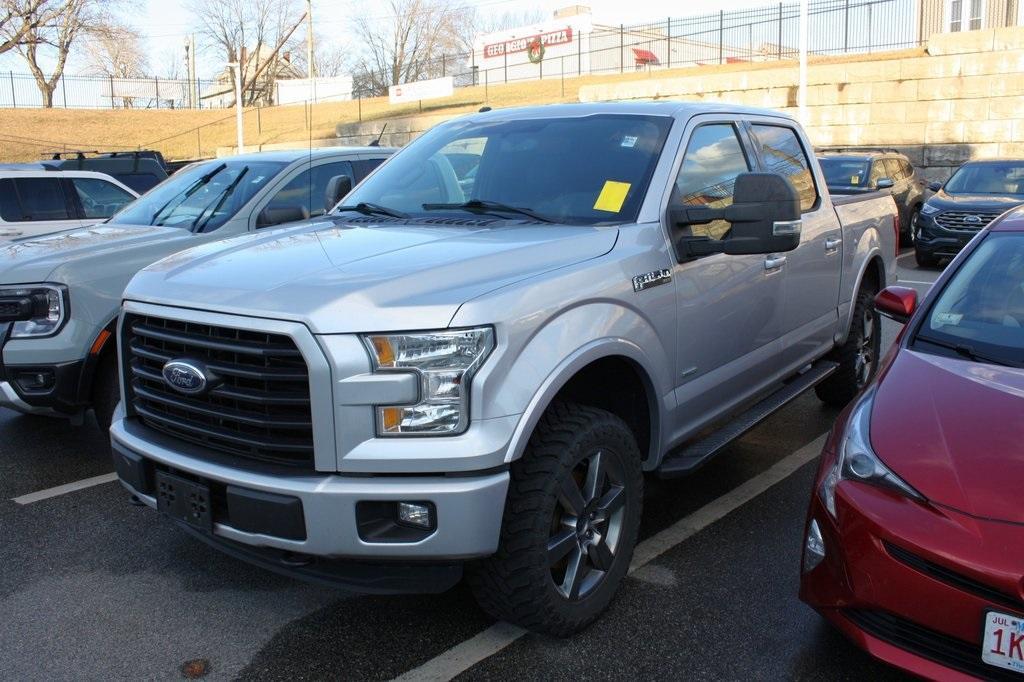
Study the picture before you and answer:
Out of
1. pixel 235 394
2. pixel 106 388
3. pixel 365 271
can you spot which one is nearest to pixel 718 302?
pixel 365 271

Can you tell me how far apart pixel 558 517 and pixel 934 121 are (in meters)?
23.1

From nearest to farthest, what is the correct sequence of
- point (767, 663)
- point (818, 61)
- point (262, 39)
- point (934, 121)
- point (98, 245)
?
point (767, 663)
point (98, 245)
point (934, 121)
point (818, 61)
point (262, 39)

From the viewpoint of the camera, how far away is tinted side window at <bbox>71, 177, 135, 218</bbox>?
438 inches

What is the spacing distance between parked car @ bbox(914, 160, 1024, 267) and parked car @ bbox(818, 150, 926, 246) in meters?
1.24

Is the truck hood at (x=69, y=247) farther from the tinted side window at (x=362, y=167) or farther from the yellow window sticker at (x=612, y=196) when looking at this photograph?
the yellow window sticker at (x=612, y=196)

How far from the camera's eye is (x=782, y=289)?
4.85m

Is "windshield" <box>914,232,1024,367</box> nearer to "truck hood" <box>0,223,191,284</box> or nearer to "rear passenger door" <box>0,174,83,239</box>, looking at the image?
"truck hood" <box>0,223,191,284</box>

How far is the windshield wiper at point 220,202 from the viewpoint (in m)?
6.12

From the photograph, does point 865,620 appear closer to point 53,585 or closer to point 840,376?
point 53,585

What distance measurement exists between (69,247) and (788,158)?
4.26 metres

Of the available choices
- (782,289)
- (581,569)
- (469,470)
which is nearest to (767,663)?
(581,569)

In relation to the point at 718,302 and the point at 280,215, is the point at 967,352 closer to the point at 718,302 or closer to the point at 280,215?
the point at 718,302

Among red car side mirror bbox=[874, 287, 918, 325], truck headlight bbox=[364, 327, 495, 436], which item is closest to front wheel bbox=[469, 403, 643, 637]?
truck headlight bbox=[364, 327, 495, 436]

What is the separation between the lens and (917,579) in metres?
2.67
